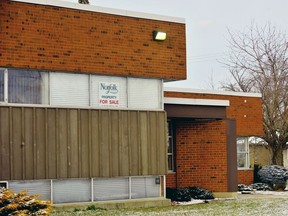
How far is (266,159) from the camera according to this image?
2116 inches

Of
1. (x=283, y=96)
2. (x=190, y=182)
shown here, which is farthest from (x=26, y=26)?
(x=283, y=96)

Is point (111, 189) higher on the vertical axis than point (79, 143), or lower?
lower

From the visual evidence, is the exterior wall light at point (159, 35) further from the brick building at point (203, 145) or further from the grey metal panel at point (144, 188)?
the grey metal panel at point (144, 188)

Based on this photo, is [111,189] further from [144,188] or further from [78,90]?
[78,90]

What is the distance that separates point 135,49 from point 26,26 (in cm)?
356

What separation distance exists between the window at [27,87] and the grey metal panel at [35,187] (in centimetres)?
213

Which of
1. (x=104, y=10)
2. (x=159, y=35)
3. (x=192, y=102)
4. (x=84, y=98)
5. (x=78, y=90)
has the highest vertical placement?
(x=104, y=10)

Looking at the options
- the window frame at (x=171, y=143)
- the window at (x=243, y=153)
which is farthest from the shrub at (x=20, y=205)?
the window at (x=243, y=153)

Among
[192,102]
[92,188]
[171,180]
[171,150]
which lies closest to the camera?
[92,188]

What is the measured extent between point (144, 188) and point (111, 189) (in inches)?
46.8

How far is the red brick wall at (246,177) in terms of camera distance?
2978cm

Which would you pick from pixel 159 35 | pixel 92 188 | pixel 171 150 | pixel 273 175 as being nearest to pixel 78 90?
pixel 92 188

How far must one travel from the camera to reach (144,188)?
19984 mm

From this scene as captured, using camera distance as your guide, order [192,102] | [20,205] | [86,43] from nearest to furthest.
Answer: [20,205] < [86,43] < [192,102]
